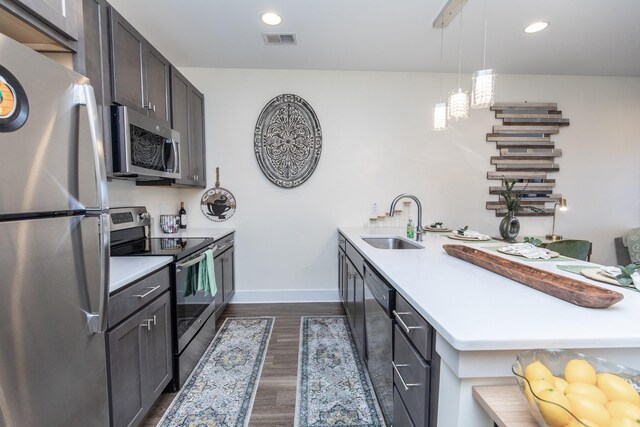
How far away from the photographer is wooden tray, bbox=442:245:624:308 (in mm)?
932

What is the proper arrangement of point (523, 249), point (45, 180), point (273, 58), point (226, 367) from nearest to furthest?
point (45, 180), point (523, 249), point (226, 367), point (273, 58)

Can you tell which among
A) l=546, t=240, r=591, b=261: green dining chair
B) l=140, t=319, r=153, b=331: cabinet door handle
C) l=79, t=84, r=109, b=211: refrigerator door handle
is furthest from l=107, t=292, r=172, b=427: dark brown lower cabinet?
l=546, t=240, r=591, b=261: green dining chair

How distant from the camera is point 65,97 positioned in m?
0.93

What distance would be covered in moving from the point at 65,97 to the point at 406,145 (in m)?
3.16

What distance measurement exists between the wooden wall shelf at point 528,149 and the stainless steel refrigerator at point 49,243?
381cm

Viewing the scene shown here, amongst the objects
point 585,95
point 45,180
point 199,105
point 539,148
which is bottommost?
point 45,180

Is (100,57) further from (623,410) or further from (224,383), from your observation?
(623,410)

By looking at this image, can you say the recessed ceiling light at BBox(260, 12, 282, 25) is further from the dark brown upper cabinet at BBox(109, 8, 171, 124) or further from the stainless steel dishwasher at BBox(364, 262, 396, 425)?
the stainless steel dishwasher at BBox(364, 262, 396, 425)

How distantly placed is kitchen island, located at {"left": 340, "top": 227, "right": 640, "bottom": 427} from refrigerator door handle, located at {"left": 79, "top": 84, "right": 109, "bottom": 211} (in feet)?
4.01

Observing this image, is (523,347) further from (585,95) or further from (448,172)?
(585,95)

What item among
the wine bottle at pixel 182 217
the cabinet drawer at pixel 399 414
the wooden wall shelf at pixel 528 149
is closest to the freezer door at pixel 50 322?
the cabinet drawer at pixel 399 414

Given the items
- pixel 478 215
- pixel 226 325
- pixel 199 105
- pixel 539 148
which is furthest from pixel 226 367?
pixel 539 148

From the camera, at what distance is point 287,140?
3.30m

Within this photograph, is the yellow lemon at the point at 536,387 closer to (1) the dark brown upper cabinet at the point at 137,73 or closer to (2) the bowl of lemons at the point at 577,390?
(2) the bowl of lemons at the point at 577,390
